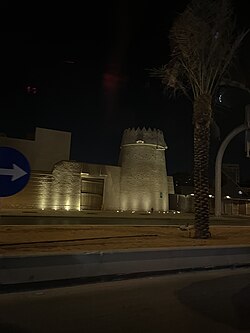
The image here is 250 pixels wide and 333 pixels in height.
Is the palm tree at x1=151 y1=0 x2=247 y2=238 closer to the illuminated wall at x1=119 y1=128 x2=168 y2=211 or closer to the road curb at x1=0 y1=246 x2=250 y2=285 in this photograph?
the road curb at x1=0 y1=246 x2=250 y2=285

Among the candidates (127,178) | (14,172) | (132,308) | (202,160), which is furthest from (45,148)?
(132,308)

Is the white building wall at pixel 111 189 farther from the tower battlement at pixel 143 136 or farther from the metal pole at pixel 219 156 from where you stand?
the metal pole at pixel 219 156

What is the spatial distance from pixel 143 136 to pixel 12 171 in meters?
41.0

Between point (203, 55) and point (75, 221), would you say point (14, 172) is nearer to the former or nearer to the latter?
point (203, 55)

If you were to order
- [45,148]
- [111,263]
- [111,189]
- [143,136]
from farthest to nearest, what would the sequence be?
[143,136]
[111,189]
[45,148]
[111,263]

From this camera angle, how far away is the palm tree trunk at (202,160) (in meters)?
17.2

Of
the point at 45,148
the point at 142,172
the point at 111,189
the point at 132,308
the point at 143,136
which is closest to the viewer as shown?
the point at 132,308

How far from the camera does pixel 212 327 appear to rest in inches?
233

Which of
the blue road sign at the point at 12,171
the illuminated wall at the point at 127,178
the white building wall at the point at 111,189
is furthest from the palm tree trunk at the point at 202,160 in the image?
the white building wall at the point at 111,189

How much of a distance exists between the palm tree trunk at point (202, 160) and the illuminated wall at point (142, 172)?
2981 cm

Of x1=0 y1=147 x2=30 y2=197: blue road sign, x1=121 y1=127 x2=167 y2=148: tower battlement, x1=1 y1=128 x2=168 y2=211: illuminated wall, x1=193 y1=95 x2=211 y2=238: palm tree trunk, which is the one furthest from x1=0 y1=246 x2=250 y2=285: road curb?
x1=121 y1=127 x2=167 y2=148: tower battlement

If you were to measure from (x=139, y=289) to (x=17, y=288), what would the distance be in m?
2.33

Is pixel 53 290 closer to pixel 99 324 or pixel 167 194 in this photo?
pixel 99 324

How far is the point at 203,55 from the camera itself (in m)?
17.1
